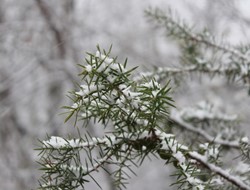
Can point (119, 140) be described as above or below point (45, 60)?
below

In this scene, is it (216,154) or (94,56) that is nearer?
(94,56)

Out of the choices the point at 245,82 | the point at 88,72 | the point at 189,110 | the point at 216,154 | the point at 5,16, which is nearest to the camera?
the point at 88,72

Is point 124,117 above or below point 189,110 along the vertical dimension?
below

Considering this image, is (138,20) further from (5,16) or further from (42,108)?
(5,16)

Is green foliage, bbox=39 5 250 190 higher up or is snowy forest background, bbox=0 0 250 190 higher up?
snowy forest background, bbox=0 0 250 190

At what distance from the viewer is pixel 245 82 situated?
658 mm

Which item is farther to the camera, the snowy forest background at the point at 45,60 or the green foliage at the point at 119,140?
the snowy forest background at the point at 45,60

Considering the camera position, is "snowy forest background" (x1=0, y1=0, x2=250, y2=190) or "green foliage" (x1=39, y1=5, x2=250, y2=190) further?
"snowy forest background" (x1=0, y1=0, x2=250, y2=190)

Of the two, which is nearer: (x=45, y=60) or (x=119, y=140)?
(x=119, y=140)

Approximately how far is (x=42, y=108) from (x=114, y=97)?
18.3ft

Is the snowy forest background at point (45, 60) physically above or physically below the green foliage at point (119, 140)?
above

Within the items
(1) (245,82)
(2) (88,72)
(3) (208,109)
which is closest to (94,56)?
(2) (88,72)

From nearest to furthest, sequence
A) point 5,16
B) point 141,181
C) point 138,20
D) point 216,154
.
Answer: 1. point 216,154
2. point 5,16
3. point 141,181
4. point 138,20

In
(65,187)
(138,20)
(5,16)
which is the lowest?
(65,187)
